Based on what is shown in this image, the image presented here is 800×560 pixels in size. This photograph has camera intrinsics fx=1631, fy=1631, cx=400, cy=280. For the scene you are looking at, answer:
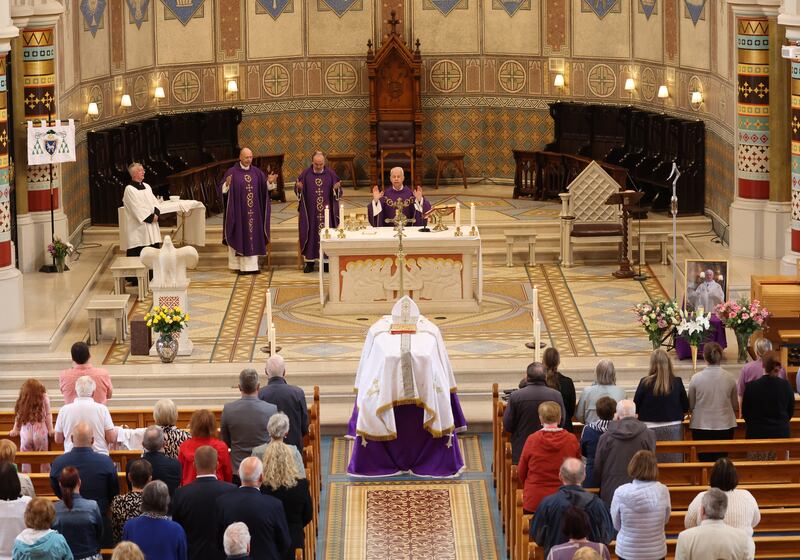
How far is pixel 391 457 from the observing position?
551 inches

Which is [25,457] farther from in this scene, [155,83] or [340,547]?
[155,83]

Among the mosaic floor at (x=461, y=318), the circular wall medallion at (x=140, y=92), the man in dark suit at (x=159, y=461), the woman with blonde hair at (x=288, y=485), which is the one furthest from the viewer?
the circular wall medallion at (x=140, y=92)

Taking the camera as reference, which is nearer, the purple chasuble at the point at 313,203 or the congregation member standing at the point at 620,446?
the congregation member standing at the point at 620,446

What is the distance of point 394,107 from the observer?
26.4 metres

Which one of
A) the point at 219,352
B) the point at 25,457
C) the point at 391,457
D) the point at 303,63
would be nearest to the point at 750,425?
the point at 391,457

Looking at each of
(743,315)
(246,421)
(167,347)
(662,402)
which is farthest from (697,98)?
(246,421)

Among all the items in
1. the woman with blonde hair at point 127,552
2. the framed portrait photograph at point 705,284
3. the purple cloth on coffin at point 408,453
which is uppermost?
the framed portrait photograph at point 705,284

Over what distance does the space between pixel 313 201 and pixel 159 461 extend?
436 inches

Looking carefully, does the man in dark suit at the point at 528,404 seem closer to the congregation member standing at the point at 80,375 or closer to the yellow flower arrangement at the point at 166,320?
the congregation member standing at the point at 80,375

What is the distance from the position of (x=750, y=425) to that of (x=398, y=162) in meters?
14.2

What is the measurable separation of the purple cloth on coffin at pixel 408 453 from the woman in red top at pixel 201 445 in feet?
10.6

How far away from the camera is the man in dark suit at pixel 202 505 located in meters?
9.68

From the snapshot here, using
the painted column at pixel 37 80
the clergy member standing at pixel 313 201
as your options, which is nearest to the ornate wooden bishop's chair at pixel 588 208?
the clergy member standing at pixel 313 201

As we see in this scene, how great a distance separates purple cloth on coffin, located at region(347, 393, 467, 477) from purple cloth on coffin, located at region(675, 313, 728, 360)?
11.5 ft
